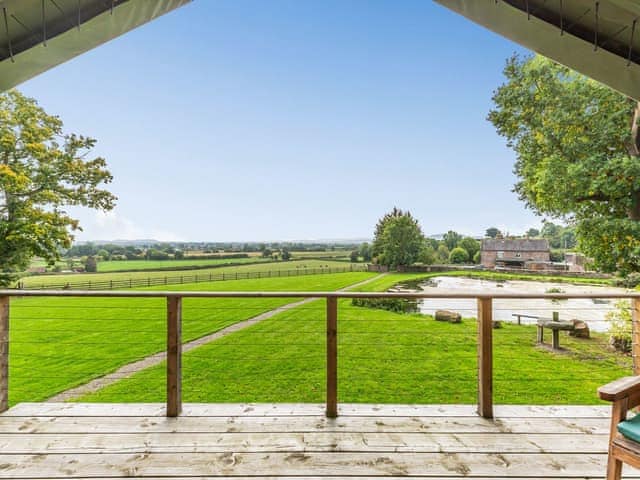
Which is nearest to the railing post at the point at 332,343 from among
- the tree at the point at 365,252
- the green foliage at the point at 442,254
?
the green foliage at the point at 442,254

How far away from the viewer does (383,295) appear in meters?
2.07

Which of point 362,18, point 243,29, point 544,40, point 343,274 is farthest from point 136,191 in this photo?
point 544,40

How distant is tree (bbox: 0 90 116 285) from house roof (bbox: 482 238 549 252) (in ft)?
31.8

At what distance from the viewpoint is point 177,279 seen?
675 cm

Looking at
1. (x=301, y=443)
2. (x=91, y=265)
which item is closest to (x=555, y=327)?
(x=301, y=443)

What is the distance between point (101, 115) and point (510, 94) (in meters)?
10.6

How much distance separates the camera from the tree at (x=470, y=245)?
748 centimetres

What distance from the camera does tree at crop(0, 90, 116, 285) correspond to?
6.55 m

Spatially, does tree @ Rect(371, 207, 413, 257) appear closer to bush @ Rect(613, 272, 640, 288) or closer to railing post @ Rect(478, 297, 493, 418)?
bush @ Rect(613, 272, 640, 288)

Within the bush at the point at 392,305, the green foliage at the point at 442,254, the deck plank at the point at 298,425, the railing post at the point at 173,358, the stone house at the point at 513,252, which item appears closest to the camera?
the deck plank at the point at 298,425

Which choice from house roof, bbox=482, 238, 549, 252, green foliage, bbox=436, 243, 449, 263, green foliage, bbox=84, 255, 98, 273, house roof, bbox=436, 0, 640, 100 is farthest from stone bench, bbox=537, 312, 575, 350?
green foliage, bbox=84, 255, 98, 273

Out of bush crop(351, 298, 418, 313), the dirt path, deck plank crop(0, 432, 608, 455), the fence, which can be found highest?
the fence

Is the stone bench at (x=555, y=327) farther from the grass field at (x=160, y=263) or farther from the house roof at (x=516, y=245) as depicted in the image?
the grass field at (x=160, y=263)

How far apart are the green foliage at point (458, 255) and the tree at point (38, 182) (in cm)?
900
